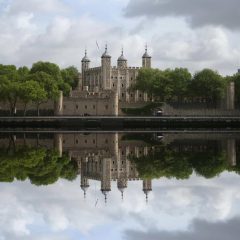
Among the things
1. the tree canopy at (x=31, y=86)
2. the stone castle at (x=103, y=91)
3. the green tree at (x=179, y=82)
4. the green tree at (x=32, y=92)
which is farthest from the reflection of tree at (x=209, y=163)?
the green tree at (x=179, y=82)

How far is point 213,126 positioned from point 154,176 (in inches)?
2132

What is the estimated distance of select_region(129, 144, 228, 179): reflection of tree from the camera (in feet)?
84.8

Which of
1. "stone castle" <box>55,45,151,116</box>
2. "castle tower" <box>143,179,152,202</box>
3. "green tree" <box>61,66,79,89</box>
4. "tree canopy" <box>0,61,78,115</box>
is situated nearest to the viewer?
"castle tower" <box>143,179,152,202</box>

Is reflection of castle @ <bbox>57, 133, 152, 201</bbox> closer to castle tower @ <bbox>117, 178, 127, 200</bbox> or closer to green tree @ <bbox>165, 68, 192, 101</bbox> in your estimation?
castle tower @ <bbox>117, 178, 127, 200</bbox>

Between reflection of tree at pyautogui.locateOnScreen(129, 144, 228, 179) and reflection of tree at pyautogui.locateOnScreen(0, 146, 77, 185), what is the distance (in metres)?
3.31

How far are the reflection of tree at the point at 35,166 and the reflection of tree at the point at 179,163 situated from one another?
3.31 metres

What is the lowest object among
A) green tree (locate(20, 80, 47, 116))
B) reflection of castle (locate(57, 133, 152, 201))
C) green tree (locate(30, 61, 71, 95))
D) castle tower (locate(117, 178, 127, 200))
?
castle tower (locate(117, 178, 127, 200))

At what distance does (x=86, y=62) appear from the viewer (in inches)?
5251

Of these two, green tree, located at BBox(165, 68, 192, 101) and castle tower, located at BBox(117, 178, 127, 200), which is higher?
green tree, located at BBox(165, 68, 192, 101)

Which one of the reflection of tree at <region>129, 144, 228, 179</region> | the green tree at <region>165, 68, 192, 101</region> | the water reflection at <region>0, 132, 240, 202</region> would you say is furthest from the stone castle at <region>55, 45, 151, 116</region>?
the reflection of tree at <region>129, 144, 228, 179</region>

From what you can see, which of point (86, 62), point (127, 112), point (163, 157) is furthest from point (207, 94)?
point (163, 157)

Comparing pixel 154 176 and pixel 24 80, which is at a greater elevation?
pixel 24 80

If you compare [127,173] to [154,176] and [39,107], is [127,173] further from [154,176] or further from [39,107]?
[39,107]

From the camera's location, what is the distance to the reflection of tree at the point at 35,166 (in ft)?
80.6
